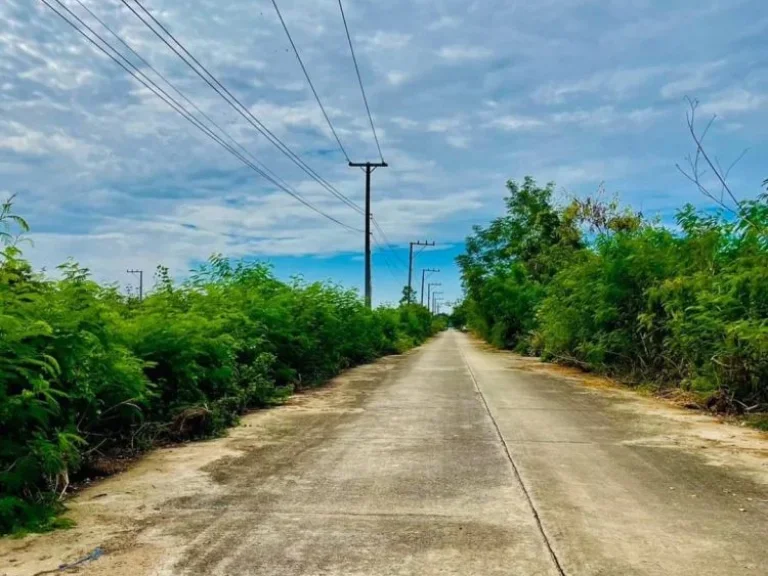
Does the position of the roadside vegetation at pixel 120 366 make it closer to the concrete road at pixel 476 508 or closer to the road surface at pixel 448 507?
the road surface at pixel 448 507

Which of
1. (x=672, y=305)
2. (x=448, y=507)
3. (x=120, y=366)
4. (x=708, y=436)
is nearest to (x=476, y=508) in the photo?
(x=448, y=507)

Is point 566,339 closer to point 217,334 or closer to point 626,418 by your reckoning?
point 626,418

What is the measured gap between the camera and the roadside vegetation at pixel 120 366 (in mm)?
4762

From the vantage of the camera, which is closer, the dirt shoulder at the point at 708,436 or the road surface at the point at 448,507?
the road surface at the point at 448,507

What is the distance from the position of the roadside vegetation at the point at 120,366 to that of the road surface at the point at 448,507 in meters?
0.48

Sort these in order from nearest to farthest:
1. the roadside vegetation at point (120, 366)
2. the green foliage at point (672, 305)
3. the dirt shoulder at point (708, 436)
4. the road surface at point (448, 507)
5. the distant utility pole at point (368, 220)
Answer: the road surface at point (448, 507), the roadside vegetation at point (120, 366), the dirt shoulder at point (708, 436), the green foliage at point (672, 305), the distant utility pole at point (368, 220)

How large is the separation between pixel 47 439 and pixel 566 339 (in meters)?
16.8

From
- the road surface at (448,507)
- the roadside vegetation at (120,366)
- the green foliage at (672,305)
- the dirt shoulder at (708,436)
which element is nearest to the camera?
the road surface at (448,507)

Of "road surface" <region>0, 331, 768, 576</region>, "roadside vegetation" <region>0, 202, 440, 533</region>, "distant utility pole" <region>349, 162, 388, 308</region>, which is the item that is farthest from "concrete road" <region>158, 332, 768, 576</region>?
"distant utility pole" <region>349, 162, 388, 308</region>

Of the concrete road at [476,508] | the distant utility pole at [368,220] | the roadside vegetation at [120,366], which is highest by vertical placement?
the distant utility pole at [368,220]

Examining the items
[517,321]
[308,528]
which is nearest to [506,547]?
[308,528]

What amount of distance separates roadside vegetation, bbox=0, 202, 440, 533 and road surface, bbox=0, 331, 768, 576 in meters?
0.48

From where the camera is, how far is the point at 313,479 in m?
5.90

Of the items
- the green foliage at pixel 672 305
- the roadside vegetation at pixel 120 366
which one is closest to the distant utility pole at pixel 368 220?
the green foliage at pixel 672 305
